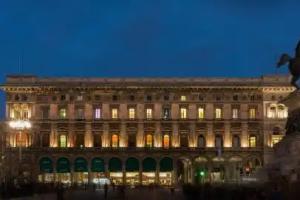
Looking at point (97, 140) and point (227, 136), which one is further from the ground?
point (227, 136)

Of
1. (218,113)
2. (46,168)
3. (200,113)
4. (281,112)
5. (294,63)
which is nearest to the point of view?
(294,63)

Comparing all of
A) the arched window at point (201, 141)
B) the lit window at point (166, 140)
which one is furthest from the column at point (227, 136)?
the lit window at point (166, 140)

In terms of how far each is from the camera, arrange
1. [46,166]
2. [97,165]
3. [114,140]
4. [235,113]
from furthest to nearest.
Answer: [114,140] < [235,113] < [97,165] < [46,166]

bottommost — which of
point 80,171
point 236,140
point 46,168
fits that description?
point 80,171

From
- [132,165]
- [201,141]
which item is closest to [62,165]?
[132,165]

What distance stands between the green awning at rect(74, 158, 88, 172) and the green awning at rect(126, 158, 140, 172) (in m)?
7.08

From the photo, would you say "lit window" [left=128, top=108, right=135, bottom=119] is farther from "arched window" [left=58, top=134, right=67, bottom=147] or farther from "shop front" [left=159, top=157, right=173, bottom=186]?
"arched window" [left=58, top=134, right=67, bottom=147]

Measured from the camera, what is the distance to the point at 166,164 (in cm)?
12181

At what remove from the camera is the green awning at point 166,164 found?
399 ft

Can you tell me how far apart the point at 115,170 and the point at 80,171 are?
19.4 feet

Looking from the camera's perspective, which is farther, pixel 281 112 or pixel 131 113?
pixel 131 113

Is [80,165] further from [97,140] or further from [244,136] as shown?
[244,136]

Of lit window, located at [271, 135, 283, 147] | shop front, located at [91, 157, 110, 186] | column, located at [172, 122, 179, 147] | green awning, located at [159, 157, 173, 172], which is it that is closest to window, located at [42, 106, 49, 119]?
shop front, located at [91, 157, 110, 186]

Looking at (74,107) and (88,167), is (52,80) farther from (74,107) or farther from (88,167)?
(88,167)
